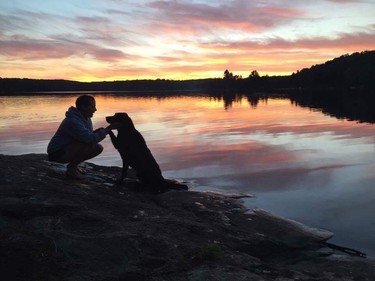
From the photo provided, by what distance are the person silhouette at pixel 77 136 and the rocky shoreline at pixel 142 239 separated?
1.77ft

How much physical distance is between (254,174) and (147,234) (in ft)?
25.4

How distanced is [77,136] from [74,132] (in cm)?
10

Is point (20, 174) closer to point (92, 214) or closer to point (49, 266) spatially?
point (92, 214)

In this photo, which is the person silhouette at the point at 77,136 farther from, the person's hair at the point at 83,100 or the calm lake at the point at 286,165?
the calm lake at the point at 286,165

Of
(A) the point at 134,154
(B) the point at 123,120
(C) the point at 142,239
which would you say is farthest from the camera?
(A) the point at 134,154

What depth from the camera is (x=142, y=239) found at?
18.6 ft

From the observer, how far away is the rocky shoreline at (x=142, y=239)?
4844 millimetres

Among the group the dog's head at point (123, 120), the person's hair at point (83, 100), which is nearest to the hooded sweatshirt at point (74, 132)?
the person's hair at point (83, 100)

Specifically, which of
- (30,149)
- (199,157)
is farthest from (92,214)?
(30,149)

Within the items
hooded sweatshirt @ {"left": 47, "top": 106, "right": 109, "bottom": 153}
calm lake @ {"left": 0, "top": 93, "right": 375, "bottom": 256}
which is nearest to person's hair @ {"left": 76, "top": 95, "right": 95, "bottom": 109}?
hooded sweatshirt @ {"left": 47, "top": 106, "right": 109, "bottom": 153}

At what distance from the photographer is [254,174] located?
13.1 m

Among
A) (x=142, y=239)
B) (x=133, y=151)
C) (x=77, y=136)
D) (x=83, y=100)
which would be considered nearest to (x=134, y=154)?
(x=133, y=151)

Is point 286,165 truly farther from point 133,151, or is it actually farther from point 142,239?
point 142,239

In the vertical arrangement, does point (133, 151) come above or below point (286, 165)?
above
